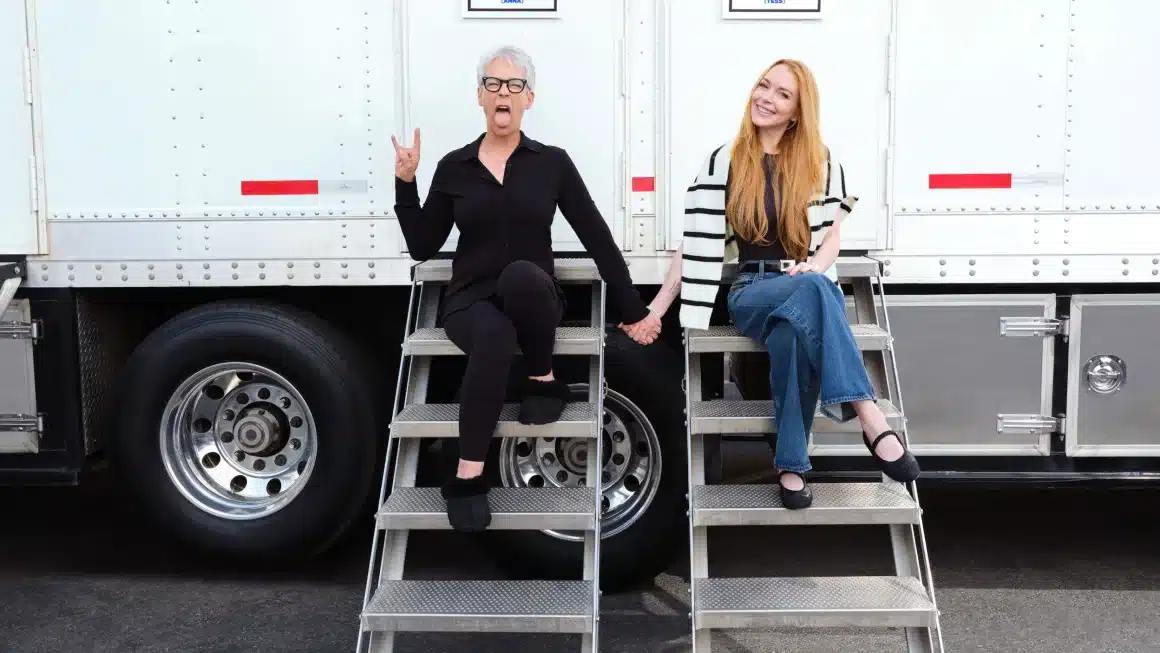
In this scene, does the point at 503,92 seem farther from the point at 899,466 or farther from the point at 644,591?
the point at 644,591

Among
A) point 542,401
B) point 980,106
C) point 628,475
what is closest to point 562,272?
point 542,401

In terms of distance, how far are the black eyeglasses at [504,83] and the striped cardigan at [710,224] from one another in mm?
664

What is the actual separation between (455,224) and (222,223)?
34.6 inches

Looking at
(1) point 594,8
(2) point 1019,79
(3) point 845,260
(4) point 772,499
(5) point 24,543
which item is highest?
(1) point 594,8

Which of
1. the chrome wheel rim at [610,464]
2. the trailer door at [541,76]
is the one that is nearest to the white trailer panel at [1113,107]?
the trailer door at [541,76]

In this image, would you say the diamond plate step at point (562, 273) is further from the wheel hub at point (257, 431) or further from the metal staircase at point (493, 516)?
the wheel hub at point (257, 431)

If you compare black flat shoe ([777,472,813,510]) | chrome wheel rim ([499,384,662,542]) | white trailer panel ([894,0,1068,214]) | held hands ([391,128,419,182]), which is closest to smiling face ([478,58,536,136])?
held hands ([391,128,419,182])

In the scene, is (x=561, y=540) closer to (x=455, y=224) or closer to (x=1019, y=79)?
(x=455, y=224)

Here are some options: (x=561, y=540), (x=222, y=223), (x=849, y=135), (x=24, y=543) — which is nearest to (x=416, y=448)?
(x=561, y=540)

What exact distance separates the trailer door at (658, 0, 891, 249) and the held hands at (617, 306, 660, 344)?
1.75ft

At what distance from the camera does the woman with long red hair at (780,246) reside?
132 inches

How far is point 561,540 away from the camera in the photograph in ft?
13.3

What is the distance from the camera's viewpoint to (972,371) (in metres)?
3.94

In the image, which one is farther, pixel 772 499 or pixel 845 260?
pixel 845 260
